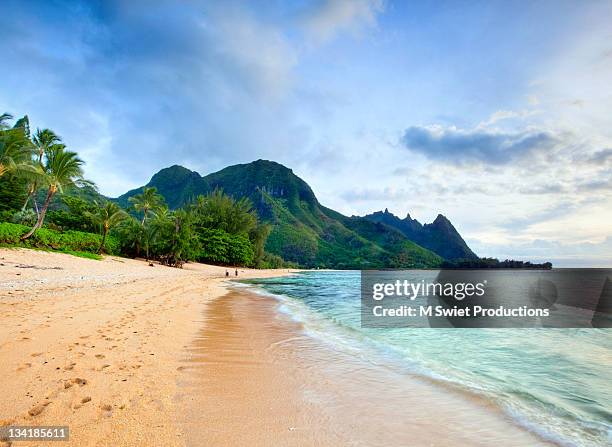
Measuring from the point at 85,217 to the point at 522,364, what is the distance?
50030 mm

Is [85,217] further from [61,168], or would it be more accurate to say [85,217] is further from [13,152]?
[13,152]

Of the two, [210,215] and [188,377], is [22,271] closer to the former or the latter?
[188,377]

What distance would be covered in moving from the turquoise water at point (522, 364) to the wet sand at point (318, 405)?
0.57 metres

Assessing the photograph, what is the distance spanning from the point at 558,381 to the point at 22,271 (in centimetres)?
2370

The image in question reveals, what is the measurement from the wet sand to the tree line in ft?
93.0

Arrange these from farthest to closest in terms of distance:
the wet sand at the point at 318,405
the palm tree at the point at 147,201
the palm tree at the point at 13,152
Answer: the palm tree at the point at 147,201 → the palm tree at the point at 13,152 → the wet sand at the point at 318,405

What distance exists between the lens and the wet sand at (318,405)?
3512 mm

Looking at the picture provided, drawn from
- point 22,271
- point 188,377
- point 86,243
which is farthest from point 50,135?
point 188,377

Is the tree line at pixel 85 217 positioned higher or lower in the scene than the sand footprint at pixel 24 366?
higher

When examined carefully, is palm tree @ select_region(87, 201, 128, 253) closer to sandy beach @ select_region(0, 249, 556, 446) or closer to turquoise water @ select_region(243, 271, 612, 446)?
sandy beach @ select_region(0, 249, 556, 446)

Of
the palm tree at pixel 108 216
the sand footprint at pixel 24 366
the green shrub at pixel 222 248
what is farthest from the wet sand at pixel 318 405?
the green shrub at pixel 222 248

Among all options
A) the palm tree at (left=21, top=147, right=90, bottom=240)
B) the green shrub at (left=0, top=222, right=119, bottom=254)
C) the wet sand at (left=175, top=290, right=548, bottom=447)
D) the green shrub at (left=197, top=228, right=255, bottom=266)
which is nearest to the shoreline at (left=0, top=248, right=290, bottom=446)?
the wet sand at (left=175, top=290, right=548, bottom=447)

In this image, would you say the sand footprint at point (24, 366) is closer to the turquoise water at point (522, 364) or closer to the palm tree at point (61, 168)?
the turquoise water at point (522, 364)

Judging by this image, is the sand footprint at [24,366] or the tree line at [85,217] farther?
the tree line at [85,217]
